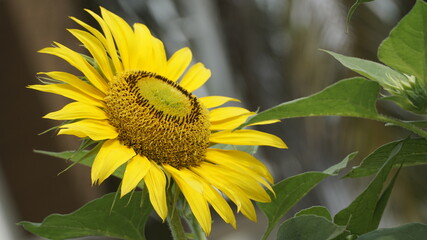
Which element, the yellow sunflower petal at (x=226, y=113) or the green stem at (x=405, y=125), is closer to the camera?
the green stem at (x=405, y=125)

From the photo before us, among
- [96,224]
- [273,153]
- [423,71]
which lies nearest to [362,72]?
[423,71]

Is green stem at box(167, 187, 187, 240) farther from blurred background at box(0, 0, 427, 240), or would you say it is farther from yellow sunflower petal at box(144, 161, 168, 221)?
blurred background at box(0, 0, 427, 240)

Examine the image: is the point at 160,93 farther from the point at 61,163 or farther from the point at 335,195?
the point at 335,195

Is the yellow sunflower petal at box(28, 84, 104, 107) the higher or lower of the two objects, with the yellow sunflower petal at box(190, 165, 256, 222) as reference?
higher

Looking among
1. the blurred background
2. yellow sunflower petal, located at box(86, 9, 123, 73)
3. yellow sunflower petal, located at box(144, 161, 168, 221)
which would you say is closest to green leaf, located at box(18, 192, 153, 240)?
yellow sunflower petal, located at box(144, 161, 168, 221)

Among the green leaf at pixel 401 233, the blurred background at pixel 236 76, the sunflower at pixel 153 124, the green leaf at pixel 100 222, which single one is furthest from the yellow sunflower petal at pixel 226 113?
the blurred background at pixel 236 76

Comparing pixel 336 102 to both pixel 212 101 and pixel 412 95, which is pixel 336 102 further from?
pixel 212 101

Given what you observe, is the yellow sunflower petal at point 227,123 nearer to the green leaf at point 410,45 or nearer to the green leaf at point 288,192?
the green leaf at point 288,192
